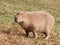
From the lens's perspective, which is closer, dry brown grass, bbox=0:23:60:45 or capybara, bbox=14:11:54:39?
dry brown grass, bbox=0:23:60:45

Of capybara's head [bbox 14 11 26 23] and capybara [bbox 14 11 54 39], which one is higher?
capybara's head [bbox 14 11 26 23]

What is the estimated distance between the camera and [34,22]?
28.7 feet

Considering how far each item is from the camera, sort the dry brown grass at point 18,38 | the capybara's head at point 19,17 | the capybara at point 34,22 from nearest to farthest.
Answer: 1. the dry brown grass at point 18,38
2. the capybara's head at point 19,17
3. the capybara at point 34,22

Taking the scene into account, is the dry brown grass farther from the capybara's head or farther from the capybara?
the capybara's head

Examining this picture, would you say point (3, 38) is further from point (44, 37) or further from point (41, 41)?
point (44, 37)

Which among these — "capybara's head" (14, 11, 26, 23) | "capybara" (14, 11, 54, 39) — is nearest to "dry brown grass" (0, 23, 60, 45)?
"capybara" (14, 11, 54, 39)

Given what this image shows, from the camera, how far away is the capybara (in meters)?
8.53

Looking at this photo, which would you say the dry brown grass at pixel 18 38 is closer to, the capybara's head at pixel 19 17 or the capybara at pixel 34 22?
the capybara at pixel 34 22

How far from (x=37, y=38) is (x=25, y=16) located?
90 cm

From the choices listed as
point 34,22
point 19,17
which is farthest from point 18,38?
point 34,22

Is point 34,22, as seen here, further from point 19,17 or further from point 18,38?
point 18,38

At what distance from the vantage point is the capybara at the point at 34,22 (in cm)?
853

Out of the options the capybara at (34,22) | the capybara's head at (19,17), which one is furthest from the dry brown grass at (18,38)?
the capybara's head at (19,17)

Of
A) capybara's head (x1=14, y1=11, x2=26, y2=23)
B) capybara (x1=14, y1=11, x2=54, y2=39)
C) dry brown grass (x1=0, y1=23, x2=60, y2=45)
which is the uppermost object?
capybara's head (x1=14, y1=11, x2=26, y2=23)
